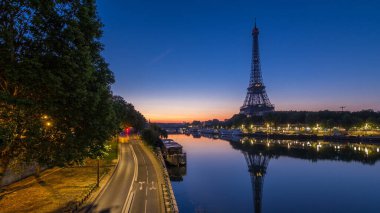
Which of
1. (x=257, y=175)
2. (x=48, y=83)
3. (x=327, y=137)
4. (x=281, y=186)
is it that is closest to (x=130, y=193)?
(x=48, y=83)

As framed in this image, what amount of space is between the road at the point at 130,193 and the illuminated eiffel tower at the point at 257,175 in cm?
1314

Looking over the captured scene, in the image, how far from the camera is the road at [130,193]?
24625 mm

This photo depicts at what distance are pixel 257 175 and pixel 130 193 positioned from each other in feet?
105

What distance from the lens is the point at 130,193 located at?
2936cm

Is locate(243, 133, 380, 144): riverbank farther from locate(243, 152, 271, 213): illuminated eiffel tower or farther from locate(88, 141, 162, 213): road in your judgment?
locate(88, 141, 162, 213): road

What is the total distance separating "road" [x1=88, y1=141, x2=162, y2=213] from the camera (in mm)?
24625

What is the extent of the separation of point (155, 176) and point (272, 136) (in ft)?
455

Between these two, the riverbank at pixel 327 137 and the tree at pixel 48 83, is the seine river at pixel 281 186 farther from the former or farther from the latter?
the riverbank at pixel 327 137

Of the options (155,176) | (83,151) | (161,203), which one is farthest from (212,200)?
(83,151)

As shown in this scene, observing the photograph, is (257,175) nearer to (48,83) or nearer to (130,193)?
(130,193)

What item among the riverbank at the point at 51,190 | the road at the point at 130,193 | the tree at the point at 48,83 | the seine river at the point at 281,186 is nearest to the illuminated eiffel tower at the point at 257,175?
the seine river at the point at 281,186

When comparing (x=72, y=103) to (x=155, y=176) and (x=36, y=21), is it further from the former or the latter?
(x=155, y=176)

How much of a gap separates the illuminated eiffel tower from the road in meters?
13.1

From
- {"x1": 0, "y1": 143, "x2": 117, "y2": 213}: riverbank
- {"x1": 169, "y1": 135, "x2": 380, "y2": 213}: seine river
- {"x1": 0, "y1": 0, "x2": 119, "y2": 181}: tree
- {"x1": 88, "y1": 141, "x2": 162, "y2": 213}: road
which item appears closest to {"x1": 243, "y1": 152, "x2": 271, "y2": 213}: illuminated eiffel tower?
{"x1": 169, "y1": 135, "x2": 380, "y2": 213}: seine river
